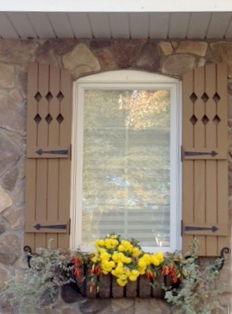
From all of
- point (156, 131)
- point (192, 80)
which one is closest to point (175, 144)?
point (156, 131)

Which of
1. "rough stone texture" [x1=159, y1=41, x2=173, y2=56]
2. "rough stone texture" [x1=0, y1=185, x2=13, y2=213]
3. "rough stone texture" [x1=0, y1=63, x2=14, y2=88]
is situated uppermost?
"rough stone texture" [x1=159, y1=41, x2=173, y2=56]

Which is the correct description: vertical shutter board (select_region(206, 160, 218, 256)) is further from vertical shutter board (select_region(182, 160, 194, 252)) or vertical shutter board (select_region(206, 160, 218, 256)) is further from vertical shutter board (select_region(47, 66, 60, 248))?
vertical shutter board (select_region(47, 66, 60, 248))

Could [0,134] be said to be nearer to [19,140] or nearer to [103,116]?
[19,140]

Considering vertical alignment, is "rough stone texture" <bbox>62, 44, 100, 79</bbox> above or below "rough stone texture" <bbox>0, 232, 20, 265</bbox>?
above

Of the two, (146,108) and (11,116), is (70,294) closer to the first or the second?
(11,116)

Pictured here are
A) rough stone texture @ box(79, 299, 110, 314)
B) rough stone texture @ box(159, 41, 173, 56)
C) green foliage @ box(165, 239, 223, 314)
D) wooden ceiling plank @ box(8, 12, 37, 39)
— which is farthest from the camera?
rough stone texture @ box(159, 41, 173, 56)

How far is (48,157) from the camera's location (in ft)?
11.7

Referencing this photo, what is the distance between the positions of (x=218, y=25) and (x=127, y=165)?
1103 mm

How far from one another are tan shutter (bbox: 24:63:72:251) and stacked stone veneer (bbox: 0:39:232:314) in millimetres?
84

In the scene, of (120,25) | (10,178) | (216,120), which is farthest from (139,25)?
(10,178)

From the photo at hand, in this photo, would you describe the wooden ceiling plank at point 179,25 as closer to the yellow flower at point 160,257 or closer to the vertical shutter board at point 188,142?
the vertical shutter board at point 188,142

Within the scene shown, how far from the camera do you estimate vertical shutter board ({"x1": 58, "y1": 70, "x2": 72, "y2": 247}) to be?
11.6ft

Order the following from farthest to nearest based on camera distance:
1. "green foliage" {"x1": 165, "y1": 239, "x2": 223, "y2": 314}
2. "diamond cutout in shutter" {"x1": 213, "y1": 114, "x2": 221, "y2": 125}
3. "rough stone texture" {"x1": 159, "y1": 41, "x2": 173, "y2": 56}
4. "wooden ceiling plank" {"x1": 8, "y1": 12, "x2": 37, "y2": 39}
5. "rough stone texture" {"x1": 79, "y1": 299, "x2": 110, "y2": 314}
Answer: "rough stone texture" {"x1": 159, "y1": 41, "x2": 173, "y2": 56}
"diamond cutout in shutter" {"x1": 213, "y1": 114, "x2": 221, "y2": 125}
"rough stone texture" {"x1": 79, "y1": 299, "x2": 110, "y2": 314}
"wooden ceiling plank" {"x1": 8, "y1": 12, "x2": 37, "y2": 39}
"green foliage" {"x1": 165, "y1": 239, "x2": 223, "y2": 314}

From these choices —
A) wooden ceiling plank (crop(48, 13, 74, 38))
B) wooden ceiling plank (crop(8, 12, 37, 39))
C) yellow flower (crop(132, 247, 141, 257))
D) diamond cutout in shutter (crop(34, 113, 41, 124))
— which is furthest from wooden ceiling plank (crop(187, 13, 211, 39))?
yellow flower (crop(132, 247, 141, 257))
